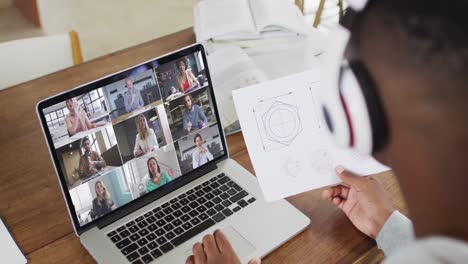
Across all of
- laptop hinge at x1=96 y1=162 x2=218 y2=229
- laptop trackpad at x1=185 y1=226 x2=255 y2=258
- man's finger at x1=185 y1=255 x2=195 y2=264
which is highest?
laptop hinge at x1=96 y1=162 x2=218 y2=229

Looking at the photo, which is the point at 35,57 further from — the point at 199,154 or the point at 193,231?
the point at 193,231

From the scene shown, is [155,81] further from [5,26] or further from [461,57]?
[5,26]

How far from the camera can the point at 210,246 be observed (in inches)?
34.7

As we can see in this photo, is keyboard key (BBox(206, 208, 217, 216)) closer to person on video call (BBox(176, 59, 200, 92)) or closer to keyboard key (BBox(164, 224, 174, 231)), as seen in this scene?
keyboard key (BBox(164, 224, 174, 231))

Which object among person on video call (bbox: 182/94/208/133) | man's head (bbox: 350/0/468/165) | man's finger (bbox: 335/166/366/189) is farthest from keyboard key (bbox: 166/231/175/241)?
man's head (bbox: 350/0/468/165)

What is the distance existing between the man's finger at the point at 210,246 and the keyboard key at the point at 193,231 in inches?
1.7

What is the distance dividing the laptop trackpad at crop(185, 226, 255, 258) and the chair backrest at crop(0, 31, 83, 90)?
789 mm

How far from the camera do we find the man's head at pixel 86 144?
2.95ft

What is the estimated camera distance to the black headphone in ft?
1.62

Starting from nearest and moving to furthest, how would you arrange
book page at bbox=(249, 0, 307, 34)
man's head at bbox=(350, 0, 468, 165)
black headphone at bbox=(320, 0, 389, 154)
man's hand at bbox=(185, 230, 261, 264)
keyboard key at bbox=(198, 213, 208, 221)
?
man's head at bbox=(350, 0, 468, 165) → black headphone at bbox=(320, 0, 389, 154) → man's hand at bbox=(185, 230, 261, 264) → keyboard key at bbox=(198, 213, 208, 221) → book page at bbox=(249, 0, 307, 34)

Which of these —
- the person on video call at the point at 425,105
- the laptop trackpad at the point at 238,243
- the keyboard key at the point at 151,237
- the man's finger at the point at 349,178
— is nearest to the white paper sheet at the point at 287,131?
the man's finger at the point at 349,178

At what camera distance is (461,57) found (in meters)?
0.39

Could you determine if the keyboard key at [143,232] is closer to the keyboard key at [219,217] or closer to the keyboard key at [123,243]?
the keyboard key at [123,243]

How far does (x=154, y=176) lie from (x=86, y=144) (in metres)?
0.15
